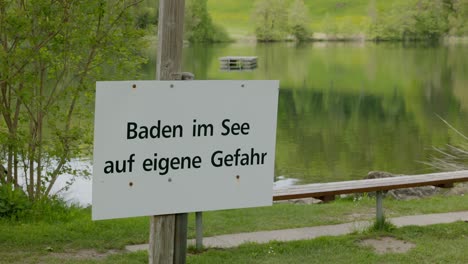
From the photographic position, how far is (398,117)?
32031 millimetres

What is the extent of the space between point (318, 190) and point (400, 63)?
58.3 metres

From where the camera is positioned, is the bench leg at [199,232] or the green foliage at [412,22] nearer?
the bench leg at [199,232]

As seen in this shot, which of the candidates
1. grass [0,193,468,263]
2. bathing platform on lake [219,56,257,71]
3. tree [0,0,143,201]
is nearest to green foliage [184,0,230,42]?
bathing platform on lake [219,56,257,71]

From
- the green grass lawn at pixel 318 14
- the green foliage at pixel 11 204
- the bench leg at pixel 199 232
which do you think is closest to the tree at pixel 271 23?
the green grass lawn at pixel 318 14

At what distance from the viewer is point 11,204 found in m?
7.84

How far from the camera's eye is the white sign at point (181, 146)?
140 inches

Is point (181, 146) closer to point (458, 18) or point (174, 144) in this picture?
Result: point (174, 144)

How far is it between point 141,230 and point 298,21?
100054 millimetres

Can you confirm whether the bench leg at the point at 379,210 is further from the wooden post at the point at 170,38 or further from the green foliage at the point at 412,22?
the green foliage at the point at 412,22

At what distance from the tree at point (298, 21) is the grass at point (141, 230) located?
3825 inches

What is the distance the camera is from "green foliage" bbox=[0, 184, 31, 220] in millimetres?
7809

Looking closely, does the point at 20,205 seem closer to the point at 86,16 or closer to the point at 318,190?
the point at 86,16

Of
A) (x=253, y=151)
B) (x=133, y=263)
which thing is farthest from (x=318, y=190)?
(x=253, y=151)

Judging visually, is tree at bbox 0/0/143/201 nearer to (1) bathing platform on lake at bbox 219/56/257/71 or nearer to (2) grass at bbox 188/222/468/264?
(2) grass at bbox 188/222/468/264
